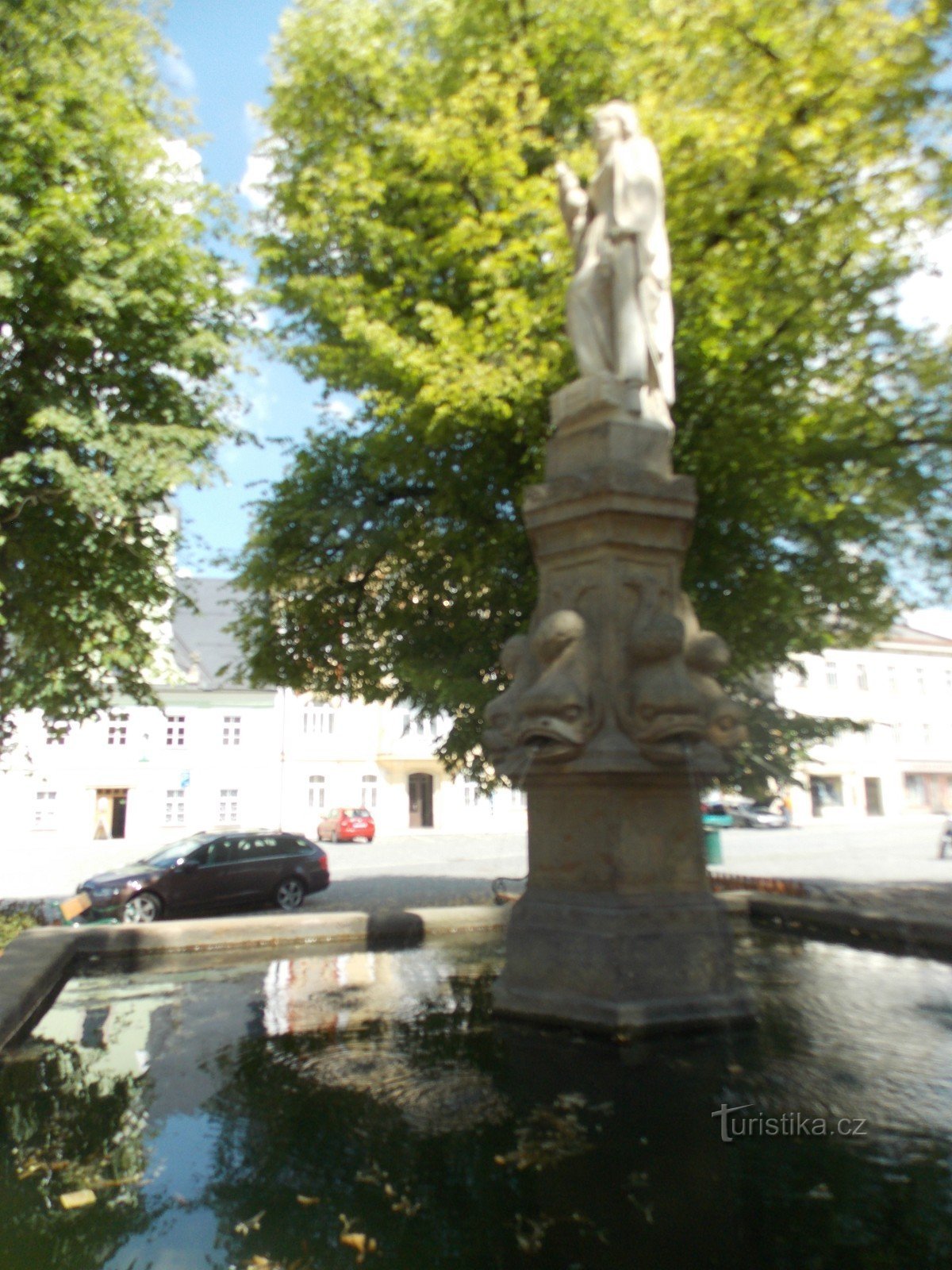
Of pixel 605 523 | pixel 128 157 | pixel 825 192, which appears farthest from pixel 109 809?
pixel 605 523

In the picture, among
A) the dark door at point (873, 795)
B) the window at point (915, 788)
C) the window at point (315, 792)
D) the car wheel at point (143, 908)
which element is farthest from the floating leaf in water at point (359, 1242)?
the window at point (915, 788)

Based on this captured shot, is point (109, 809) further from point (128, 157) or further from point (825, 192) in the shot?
point (825, 192)

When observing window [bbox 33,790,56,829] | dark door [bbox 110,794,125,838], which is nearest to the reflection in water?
window [bbox 33,790,56,829]

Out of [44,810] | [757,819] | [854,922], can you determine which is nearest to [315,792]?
[44,810]

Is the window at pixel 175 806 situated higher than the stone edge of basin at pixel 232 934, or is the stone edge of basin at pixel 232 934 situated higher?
the window at pixel 175 806

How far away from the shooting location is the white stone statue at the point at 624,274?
627 cm

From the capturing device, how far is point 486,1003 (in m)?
5.70

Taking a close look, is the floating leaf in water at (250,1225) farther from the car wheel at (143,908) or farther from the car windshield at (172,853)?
the car windshield at (172,853)

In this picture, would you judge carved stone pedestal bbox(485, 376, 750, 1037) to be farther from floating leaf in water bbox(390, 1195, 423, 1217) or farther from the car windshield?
the car windshield

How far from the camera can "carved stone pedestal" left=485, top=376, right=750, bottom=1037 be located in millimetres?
4914

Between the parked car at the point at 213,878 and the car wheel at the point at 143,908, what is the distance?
0.04 ft

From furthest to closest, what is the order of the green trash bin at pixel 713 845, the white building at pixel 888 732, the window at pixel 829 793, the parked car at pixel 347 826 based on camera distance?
the window at pixel 829 793
the white building at pixel 888 732
the parked car at pixel 347 826
the green trash bin at pixel 713 845

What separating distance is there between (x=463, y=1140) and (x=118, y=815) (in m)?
42.4

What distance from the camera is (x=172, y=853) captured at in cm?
1594
